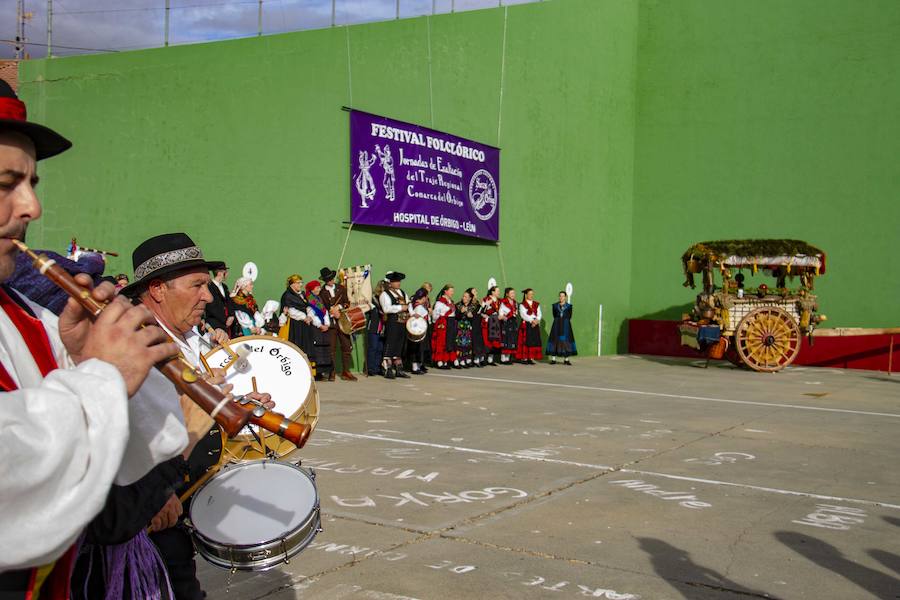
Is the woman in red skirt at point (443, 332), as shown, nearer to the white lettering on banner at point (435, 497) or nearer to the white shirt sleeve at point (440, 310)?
the white shirt sleeve at point (440, 310)

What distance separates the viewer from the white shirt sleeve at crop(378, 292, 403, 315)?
1402 centimetres

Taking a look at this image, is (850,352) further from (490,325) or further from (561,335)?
(490,325)

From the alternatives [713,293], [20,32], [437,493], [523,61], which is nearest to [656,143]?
[523,61]

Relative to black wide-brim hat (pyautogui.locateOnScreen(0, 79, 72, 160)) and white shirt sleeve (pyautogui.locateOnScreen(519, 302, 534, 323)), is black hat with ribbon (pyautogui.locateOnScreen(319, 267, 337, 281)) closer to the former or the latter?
white shirt sleeve (pyautogui.locateOnScreen(519, 302, 534, 323))

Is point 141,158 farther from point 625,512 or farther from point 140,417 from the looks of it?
point 140,417

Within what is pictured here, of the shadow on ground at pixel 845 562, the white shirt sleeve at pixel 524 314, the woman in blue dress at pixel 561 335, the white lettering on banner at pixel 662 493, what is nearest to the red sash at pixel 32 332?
the shadow on ground at pixel 845 562

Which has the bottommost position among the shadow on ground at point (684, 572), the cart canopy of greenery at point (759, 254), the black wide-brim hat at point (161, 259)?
the shadow on ground at point (684, 572)

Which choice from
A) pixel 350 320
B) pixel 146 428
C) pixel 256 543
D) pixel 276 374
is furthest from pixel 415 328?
pixel 146 428

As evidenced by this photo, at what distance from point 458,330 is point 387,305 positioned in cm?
216

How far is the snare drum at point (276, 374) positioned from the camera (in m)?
3.47

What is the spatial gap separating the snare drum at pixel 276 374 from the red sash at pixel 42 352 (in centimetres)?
177

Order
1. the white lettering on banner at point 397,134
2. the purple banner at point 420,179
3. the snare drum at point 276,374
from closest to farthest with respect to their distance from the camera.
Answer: the snare drum at point 276,374
the purple banner at point 420,179
the white lettering on banner at point 397,134

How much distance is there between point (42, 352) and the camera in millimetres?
1597

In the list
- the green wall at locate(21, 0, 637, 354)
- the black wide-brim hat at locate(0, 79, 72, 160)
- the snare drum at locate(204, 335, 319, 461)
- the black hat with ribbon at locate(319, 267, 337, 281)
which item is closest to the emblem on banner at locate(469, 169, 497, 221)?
the green wall at locate(21, 0, 637, 354)
